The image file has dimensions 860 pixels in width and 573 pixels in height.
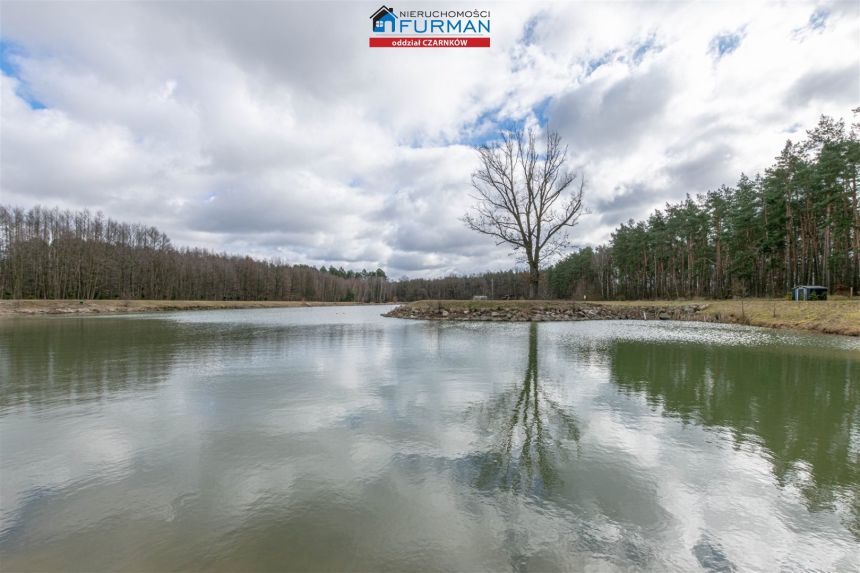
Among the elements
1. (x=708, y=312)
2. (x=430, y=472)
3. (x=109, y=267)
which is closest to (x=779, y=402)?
(x=430, y=472)

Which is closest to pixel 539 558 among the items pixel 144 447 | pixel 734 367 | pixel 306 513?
pixel 306 513

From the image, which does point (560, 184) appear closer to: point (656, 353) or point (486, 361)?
point (656, 353)

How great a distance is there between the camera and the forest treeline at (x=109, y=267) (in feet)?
196

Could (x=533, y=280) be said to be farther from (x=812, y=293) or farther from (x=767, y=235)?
(x=767, y=235)

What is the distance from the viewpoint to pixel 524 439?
4.43 metres

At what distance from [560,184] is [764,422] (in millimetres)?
25050

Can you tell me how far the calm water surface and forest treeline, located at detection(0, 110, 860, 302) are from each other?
3616 cm

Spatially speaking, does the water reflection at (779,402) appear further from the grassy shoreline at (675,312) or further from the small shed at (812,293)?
the small shed at (812,293)

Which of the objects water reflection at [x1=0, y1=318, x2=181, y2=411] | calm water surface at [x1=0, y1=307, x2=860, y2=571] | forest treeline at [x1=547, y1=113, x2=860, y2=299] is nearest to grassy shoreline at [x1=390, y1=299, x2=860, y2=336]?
forest treeline at [x1=547, y1=113, x2=860, y2=299]

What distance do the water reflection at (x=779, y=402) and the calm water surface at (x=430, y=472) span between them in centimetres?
4

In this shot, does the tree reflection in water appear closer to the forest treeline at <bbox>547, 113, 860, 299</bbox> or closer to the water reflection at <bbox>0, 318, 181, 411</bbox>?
the water reflection at <bbox>0, 318, 181, 411</bbox>

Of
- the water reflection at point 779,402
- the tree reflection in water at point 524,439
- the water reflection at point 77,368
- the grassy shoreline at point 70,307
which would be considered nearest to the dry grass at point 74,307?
the grassy shoreline at point 70,307

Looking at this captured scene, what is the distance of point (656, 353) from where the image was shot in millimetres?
11156

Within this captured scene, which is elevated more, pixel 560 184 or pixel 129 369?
pixel 560 184
